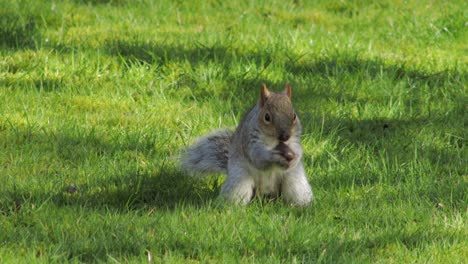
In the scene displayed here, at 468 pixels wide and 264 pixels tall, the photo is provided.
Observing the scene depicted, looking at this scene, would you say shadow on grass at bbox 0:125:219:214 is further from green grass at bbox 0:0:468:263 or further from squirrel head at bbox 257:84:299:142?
squirrel head at bbox 257:84:299:142

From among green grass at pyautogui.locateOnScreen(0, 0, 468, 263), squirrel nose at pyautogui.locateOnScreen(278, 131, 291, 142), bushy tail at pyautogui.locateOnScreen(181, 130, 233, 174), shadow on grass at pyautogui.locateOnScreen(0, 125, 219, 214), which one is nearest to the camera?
green grass at pyautogui.locateOnScreen(0, 0, 468, 263)

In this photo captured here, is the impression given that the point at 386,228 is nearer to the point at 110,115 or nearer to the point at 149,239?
the point at 149,239

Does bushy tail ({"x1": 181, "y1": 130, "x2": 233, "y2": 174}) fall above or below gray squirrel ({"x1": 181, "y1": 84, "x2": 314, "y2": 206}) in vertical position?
below

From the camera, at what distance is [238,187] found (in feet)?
13.6

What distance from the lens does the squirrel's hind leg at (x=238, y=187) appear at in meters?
4.14

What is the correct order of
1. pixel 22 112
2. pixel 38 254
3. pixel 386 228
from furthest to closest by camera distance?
pixel 22 112 → pixel 386 228 → pixel 38 254

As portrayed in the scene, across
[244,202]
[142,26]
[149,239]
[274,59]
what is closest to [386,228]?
[244,202]

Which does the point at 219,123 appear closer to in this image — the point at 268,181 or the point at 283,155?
the point at 268,181

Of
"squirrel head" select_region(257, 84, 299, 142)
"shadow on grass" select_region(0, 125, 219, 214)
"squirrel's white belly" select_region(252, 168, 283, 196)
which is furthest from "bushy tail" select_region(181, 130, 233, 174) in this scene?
"squirrel head" select_region(257, 84, 299, 142)

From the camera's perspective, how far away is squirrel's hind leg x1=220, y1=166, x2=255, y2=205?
4.14m

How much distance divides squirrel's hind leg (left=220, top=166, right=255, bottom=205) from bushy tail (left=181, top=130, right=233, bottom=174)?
0.29 metres

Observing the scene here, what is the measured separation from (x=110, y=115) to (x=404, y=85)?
1793 millimetres

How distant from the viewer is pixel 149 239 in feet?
12.3

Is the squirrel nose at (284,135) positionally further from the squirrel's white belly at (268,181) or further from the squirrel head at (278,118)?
the squirrel's white belly at (268,181)
